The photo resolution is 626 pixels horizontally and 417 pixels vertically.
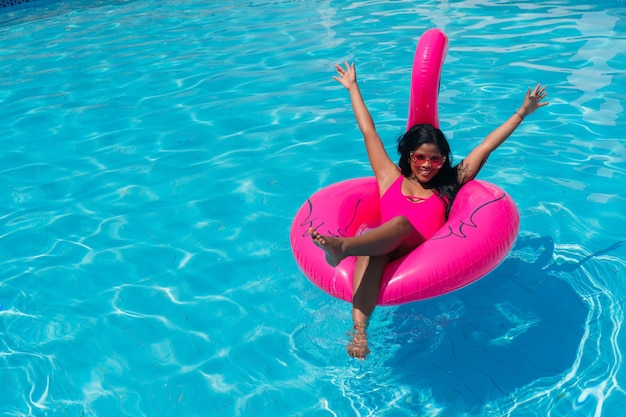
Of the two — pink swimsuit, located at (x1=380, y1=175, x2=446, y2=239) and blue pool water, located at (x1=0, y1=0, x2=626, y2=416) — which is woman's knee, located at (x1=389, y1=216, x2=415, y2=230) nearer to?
pink swimsuit, located at (x1=380, y1=175, x2=446, y2=239)

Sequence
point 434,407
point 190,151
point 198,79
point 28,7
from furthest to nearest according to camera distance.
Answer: point 28,7 < point 198,79 < point 190,151 < point 434,407

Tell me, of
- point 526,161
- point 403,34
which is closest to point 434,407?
point 526,161

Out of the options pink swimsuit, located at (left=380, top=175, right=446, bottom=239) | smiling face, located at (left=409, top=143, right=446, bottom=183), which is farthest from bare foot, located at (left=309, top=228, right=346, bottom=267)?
smiling face, located at (left=409, top=143, right=446, bottom=183)

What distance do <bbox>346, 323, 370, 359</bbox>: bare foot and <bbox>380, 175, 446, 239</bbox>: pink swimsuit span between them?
647 mm

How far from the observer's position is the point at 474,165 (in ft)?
12.7

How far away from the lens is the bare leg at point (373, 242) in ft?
9.78

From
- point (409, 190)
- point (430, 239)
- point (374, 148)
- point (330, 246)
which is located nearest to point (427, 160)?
point (409, 190)

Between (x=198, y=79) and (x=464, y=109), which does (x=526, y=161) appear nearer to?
(x=464, y=109)

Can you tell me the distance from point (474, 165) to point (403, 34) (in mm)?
5067

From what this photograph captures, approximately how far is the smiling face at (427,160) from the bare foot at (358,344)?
3.07 feet

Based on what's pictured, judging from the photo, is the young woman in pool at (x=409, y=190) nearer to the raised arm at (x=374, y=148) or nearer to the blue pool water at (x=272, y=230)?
the raised arm at (x=374, y=148)

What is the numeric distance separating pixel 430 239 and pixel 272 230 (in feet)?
4.94

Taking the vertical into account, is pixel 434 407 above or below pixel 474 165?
below

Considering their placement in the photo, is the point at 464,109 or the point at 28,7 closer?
the point at 464,109
